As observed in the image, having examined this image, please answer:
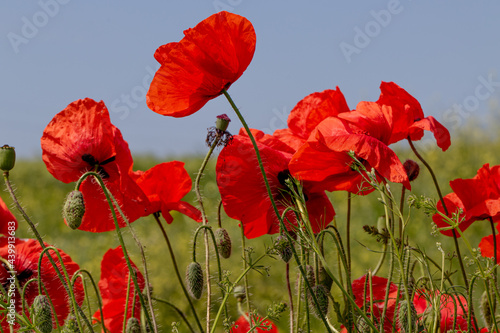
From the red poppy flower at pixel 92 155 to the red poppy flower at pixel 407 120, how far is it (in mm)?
502

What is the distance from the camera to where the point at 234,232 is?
466 centimetres

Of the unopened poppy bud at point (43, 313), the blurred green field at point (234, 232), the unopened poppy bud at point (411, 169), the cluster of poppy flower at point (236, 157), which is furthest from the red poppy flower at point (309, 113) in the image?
the blurred green field at point (234, 232)

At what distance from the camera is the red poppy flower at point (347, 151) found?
105 centimetres

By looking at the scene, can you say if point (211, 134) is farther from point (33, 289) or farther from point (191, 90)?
point (33, 289)

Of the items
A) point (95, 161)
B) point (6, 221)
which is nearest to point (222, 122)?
point (95, 161)

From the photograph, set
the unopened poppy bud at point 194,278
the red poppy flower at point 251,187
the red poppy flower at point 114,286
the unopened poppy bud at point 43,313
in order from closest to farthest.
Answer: the unopened poppy bud at point 43,313 < the unopened poppy bud at point 194,278 < the red poppy flower at point 251,187 < the red poppy flower at point 114,286

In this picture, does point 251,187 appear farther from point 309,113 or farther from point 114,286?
point 114,286

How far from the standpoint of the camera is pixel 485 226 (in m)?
4.59

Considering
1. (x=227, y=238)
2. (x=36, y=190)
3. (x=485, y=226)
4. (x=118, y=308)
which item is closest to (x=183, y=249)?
(x=485, y=226)

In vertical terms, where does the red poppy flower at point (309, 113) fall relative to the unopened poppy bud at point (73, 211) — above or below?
above

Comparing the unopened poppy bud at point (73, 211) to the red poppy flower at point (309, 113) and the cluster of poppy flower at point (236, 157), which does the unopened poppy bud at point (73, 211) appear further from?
the red poppy flower at point (309, 113)

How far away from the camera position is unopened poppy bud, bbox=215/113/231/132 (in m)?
1.03

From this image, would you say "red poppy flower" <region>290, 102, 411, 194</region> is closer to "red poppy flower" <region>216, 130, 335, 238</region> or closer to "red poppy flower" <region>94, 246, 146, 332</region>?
"red poppy flower" <region>216, 130, 335, 238</region>

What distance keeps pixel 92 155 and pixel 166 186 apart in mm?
165
